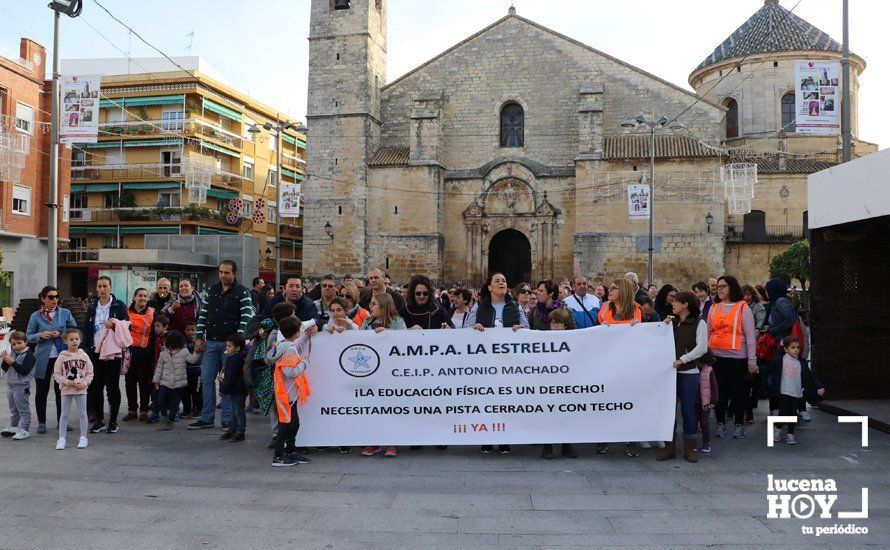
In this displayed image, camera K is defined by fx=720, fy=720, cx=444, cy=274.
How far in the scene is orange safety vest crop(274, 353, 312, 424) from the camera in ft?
22.6

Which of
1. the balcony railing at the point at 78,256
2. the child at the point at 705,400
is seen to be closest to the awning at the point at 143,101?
the balcony railing at the point at 78,256

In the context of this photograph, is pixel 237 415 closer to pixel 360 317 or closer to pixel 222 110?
pixel 360 317

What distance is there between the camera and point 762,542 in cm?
480

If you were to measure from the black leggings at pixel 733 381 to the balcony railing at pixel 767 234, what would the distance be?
25.1 metres

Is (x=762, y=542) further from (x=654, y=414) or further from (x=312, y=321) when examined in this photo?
(x=312, y=321)

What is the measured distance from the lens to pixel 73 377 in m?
7.82

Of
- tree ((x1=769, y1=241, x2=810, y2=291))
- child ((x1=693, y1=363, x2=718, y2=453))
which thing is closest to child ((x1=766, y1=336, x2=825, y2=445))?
child ((x1=693, y1=363, x2=718, y2=453))

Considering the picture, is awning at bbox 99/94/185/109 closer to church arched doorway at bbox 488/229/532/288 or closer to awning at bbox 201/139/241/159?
awning at bbox 201/139/241/159

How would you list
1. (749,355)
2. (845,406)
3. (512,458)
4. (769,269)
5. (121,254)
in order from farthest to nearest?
1. (769,269)
2. (121,254)
3. (845,406)
4. (749,355)
5. (512,458)

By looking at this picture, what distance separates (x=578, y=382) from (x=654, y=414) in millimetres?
834

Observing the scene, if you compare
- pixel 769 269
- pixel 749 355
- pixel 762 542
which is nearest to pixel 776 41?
pixel 769 269

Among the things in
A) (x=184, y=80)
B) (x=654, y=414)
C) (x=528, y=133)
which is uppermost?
(x=184, y=80)

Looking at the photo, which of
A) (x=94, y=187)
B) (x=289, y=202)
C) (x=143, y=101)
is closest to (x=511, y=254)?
(x=289, y=202)

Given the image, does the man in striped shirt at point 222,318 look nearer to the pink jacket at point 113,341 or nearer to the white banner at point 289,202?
the pink jacket at point 113,341
